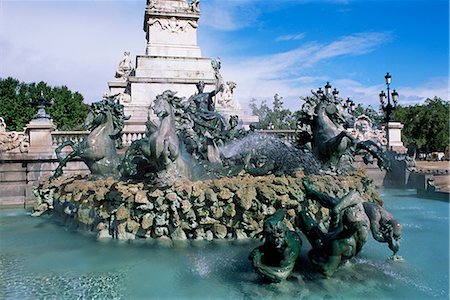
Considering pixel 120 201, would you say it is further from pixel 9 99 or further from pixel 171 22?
pixel 9 99

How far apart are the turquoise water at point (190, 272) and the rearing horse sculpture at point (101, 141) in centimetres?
176

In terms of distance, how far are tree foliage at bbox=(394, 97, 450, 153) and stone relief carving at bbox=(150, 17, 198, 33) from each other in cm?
3762

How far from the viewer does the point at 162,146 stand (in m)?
6.76

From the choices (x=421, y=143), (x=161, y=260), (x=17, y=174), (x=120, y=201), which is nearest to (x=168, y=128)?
(x=120, y=201)

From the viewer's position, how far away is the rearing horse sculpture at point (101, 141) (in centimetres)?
844

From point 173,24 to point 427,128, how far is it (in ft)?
136

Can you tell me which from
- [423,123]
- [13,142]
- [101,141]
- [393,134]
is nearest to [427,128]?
[423,123]

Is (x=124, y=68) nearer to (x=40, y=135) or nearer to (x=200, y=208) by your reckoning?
(x=40, y=135)

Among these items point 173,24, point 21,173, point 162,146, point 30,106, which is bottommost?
point 21,173

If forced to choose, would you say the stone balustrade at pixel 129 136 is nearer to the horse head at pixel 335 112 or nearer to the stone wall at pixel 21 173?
the stone wall at pixel 21 173

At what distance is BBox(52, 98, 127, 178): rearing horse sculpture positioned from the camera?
8438 millimetres

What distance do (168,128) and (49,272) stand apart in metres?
3.08

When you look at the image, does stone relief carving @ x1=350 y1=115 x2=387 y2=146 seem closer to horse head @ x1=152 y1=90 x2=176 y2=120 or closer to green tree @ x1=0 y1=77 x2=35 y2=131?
horse head @ x1=152 y1=90 x2=176 y2=120

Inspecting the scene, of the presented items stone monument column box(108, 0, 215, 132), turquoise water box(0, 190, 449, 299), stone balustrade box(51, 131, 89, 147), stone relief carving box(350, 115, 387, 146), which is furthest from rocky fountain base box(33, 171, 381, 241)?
stone relief carving box(350, 115, 387, 146)
